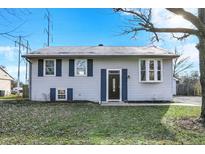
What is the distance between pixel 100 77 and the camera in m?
14.7

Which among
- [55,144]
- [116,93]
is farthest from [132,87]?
[55,144]

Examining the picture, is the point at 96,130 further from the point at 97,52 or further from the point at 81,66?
the point at 97,52

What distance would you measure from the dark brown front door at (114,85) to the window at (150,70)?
1.14 meters

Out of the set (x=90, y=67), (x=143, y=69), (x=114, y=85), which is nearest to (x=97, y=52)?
(x=90, y=67)

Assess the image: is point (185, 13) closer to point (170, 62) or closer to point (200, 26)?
point (200, 26)

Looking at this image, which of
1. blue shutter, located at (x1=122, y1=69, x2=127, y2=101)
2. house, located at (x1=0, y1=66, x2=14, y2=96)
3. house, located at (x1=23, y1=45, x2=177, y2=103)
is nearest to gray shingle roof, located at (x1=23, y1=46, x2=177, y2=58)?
house, located at (x1=23, y1=45, x2=177, y2=103)

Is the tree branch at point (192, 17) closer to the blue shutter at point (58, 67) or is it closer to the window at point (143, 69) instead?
the window at point (143, 69)

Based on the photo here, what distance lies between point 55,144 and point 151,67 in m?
9.63

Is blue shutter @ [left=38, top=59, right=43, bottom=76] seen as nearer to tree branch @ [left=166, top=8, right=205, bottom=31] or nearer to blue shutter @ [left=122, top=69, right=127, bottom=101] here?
blue shutter @ [left=122, top=69, right=127, bottom=101]

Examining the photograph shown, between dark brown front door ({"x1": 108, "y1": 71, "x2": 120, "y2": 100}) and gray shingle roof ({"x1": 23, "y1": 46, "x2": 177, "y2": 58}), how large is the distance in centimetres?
103

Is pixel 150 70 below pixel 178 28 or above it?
below

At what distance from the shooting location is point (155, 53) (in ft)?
47.5

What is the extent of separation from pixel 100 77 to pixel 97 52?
1.20 m

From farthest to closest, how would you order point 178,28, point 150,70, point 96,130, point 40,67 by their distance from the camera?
point 40,67
point 150,70
point 178,28
point 96,130
